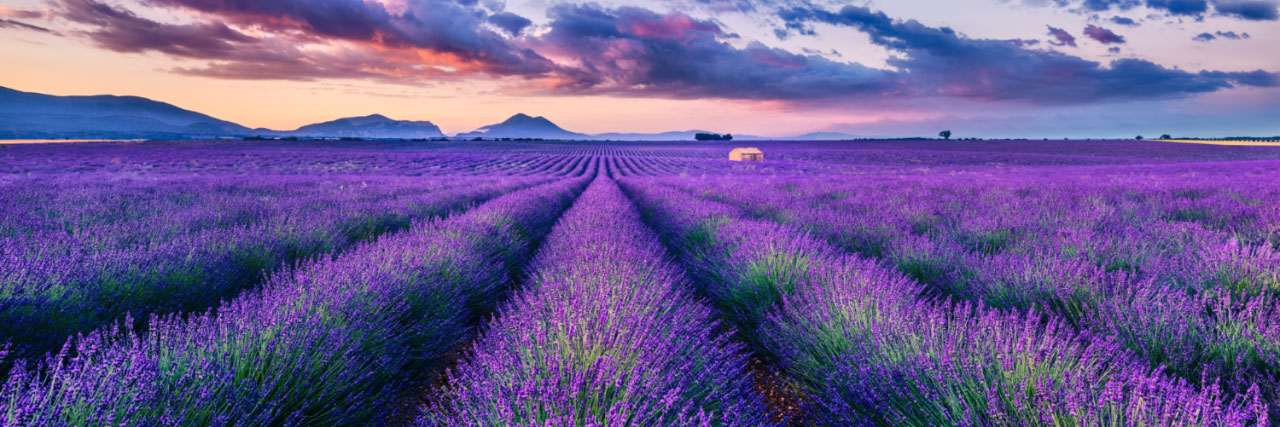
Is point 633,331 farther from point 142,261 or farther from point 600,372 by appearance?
point 142,261

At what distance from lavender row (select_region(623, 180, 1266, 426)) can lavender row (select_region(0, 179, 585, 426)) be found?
1.70 meters

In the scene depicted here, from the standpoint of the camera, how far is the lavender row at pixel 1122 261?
196 centimetres

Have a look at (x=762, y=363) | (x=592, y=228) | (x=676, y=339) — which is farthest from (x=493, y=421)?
(x=592, y=228)

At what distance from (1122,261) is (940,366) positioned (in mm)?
2926

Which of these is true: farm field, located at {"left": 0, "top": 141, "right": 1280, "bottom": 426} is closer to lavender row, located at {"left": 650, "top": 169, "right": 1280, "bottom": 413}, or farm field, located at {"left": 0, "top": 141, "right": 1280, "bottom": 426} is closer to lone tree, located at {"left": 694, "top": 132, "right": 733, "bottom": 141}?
lavender row, located at {"left": 650, "top": 169, "right": 1280, "bottom": 413}

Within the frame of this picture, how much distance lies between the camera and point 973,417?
54.7 inches

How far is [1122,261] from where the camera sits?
3.35m

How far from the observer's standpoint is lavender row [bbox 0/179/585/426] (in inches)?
48.3

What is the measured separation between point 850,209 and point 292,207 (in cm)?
721

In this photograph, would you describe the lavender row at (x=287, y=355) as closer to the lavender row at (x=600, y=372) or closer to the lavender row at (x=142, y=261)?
the lavender row at (x=142, y=261)

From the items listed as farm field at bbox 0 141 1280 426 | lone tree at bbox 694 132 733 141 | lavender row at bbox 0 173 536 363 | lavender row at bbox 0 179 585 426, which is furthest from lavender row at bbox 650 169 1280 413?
lone tree at bbox 694 132 733 141

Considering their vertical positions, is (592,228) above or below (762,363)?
above

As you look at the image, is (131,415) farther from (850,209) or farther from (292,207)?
(850,209)

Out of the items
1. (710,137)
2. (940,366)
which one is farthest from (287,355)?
(710,137)
